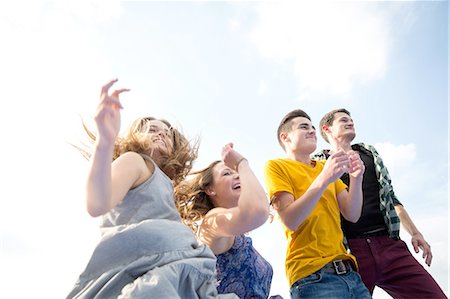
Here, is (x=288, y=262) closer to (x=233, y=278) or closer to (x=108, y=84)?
(x=233, y=278)

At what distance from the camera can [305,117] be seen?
4219mm

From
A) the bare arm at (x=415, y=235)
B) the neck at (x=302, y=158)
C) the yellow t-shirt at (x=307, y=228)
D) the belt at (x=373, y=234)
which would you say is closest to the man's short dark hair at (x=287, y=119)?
the neck at (x=302, y=158)

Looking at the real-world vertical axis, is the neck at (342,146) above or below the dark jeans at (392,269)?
above

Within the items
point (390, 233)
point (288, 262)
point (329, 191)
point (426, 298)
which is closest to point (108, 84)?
point (288, 262)

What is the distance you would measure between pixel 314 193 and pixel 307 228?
389 millimetres

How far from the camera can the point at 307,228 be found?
11.7 feet

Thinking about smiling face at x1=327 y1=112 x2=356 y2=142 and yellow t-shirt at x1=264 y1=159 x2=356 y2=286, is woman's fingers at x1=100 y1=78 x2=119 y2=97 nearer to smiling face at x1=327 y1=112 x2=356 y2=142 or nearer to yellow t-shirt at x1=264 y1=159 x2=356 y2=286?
yellow t-shirt at x1=264 y1=159 x2=356 y2=286

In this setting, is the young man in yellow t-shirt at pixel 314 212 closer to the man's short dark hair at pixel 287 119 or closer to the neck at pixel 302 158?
the neck at pixel 302 158

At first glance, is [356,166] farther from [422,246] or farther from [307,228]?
[422,246]

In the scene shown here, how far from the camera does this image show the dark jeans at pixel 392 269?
385 centimetres

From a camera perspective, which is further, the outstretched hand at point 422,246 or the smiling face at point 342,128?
the smiling face at point 342,128

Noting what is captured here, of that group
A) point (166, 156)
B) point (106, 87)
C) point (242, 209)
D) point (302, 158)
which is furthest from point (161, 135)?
point (302, 158)

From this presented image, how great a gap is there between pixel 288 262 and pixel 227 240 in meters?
0.55

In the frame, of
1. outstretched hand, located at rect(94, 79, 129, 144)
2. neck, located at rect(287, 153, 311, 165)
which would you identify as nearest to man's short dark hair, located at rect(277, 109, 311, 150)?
neck, located at rect(287, 153, 311, 165)
